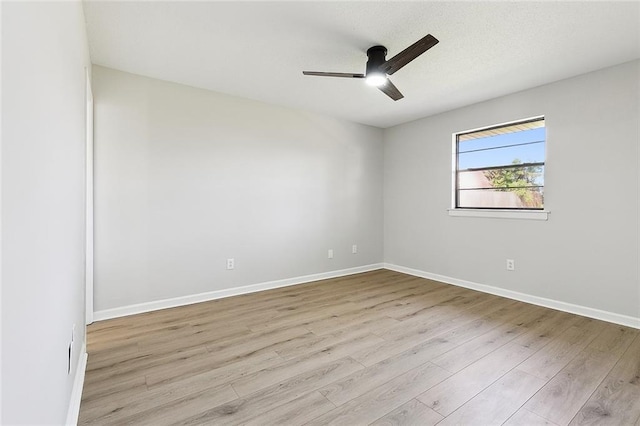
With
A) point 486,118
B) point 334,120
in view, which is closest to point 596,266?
point 486,118

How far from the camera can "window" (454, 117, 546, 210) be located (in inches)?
134

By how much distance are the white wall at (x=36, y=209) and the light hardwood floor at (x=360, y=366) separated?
622 millimetres

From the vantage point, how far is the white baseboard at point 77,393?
1433mm

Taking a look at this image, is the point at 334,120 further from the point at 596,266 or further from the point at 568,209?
the point at 596,266

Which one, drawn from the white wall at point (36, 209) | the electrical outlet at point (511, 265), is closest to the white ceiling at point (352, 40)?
the white wall at point (36, 209)

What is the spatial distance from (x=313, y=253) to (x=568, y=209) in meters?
3.02

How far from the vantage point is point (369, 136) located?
4941mm

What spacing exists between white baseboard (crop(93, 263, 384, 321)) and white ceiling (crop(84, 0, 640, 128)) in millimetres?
2350

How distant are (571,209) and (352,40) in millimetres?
2798

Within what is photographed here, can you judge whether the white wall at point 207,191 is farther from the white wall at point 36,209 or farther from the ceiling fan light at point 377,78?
the ceiling fan light at point 377,78

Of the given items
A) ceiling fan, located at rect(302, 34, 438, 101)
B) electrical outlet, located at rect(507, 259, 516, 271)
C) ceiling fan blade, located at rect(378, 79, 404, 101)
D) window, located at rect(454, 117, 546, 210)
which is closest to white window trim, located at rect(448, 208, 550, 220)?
window, located at rect(454, 117, 546, 210)

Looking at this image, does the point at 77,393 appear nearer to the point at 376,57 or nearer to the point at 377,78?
the point at 377,78

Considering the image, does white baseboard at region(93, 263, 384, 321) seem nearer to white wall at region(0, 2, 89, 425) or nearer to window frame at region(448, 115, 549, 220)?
white wall at region(0, 2, 89, 425)

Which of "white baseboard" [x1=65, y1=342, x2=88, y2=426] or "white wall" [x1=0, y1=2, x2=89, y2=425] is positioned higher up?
"white wall" [x1=0, y1=2, x2=89, y2=425]
